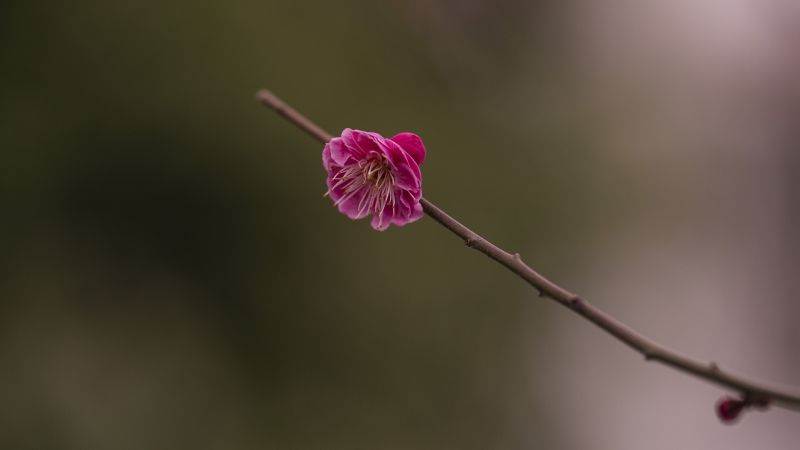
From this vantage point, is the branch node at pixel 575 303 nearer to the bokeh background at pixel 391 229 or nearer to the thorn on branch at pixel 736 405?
the thorn on branch at pixel 736 405

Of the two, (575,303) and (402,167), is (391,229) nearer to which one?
(402,167)

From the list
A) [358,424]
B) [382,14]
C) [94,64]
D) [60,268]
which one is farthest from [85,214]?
[382,14]

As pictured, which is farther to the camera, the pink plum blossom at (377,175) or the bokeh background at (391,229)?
the bokeh background at (391,229)

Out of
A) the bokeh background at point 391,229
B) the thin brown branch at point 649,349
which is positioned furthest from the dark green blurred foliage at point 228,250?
the thin brown branch at point 649,349

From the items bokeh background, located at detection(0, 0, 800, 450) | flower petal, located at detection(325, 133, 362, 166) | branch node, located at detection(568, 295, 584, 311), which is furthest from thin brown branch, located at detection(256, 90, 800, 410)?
bokeh background, located at detection(0, 0, 800, 450)

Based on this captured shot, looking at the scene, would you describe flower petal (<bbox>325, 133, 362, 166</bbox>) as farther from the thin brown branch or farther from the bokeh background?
the bokeh background
